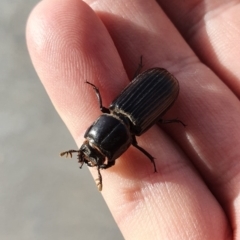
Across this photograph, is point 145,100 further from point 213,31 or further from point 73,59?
point 213,31

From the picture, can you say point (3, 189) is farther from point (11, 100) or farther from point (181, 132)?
point (181, 132)

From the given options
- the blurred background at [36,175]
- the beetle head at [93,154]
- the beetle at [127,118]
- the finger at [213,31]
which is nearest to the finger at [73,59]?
the beetle at [127,118]

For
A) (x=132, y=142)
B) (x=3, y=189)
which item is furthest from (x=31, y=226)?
(x=132, y=142)

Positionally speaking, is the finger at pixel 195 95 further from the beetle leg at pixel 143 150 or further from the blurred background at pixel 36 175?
the blurred background at pixel 36 175

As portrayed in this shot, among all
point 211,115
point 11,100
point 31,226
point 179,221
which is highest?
point 211,115

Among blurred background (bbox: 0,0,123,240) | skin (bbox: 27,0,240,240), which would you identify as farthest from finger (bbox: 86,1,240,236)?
blurred background (bbox: 0,0,123,240)
